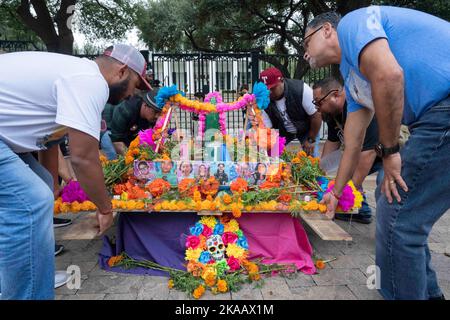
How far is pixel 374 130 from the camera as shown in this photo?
11.1 ft

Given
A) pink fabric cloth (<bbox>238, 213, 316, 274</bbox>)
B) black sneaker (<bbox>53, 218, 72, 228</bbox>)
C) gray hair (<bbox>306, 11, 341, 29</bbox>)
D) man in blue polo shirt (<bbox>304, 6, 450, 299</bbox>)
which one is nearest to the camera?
man in blue polo shirt (<bbox>304, 6, 450, 299</bbox>)

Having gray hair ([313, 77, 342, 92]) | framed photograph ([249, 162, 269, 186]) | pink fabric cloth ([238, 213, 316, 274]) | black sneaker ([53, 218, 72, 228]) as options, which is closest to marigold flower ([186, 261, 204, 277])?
pink fabric cloth ([238, 213, 316, 274])

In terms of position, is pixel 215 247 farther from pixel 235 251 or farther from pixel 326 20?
pixel 326 20

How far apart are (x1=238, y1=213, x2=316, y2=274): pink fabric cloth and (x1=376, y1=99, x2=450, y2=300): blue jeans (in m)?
1.09

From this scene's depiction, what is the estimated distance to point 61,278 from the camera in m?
2.70

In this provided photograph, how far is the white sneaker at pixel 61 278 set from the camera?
2643 mm

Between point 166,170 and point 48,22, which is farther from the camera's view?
point 48,22

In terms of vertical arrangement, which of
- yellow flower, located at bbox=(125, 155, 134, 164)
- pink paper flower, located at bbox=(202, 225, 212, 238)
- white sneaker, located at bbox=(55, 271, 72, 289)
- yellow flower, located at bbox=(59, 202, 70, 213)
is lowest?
white sneaker, located at bbox=(55, 271, 72, 289)

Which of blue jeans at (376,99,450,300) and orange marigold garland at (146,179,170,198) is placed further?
orange marigold garland at (146,179,170,198)

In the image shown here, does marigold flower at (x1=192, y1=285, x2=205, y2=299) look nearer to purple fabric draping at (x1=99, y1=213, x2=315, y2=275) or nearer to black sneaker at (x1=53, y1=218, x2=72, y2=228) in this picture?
purple fabric draping at (x1=99, y1=213, x2=315, y2=275)

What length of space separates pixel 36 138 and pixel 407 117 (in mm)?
1871

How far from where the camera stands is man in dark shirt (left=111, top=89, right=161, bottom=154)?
4.12 meters

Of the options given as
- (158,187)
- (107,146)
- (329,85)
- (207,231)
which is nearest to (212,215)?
(207,231)
